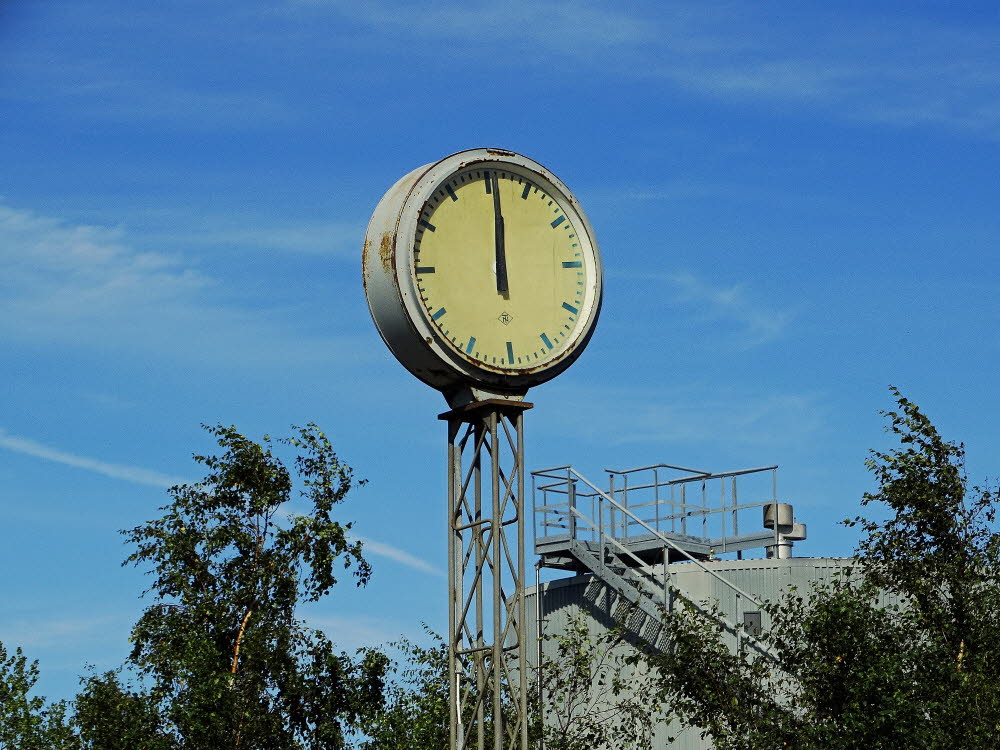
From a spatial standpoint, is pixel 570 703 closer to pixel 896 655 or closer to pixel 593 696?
pixel 593 696

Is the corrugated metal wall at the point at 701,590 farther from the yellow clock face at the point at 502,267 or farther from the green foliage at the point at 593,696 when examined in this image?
the yellow clock face at the point at 502,267

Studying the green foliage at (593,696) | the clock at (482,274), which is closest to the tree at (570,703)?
the green foliage at (593,696)

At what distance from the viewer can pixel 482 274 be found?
19.0m

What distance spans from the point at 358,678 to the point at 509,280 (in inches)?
651

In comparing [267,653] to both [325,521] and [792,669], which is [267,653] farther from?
[792,669]

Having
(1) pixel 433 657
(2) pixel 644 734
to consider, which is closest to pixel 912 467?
(2) pixel 644 734

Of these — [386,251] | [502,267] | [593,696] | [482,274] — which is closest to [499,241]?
[502,267]

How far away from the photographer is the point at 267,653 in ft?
104

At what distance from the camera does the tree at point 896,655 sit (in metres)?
21.7

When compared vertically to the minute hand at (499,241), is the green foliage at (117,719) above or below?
below

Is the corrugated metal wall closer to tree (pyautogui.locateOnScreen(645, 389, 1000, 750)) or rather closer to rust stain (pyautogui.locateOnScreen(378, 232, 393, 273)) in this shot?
tree (pyautogui.locateOnScreen(645, 389, 1000, 750))

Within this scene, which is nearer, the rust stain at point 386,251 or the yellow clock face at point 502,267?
the rust stain at point 386,251

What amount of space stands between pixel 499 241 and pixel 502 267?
1.06 feet

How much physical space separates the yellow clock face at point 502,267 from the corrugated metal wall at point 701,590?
14278mm
